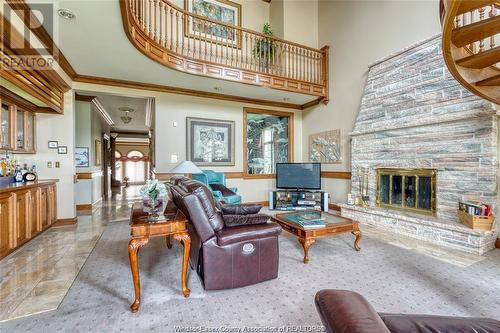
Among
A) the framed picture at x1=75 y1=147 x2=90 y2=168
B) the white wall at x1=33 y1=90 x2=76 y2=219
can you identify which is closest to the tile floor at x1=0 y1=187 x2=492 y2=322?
the white wall at x1=33 y1=90 x2=76 y2=219

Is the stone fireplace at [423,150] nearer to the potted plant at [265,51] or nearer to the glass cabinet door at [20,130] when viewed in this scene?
the potted plant at [265,51]

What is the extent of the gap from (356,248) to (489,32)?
253cm

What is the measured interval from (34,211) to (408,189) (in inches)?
231

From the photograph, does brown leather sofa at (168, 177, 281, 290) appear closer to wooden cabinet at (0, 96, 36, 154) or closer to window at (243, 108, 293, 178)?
wooden cabinet at (0, 96, 36, 154)

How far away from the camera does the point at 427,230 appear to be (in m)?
3.32

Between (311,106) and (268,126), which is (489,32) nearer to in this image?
(311,106)

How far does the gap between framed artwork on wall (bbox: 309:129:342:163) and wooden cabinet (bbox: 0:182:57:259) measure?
5425 millimetres

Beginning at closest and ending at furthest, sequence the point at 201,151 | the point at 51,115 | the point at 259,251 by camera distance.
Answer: the point at 259,251
the point at 51,115
the point at 201,151

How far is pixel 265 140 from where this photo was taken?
19.7ft

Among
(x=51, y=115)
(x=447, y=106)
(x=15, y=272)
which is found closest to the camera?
(x=15, y=272)

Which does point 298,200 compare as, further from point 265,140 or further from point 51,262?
point 51,262

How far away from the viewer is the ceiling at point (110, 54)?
247cm

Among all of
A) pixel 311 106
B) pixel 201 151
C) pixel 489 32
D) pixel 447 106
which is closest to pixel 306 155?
pixel 311 106

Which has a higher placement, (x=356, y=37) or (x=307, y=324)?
(x=356, y=37)
